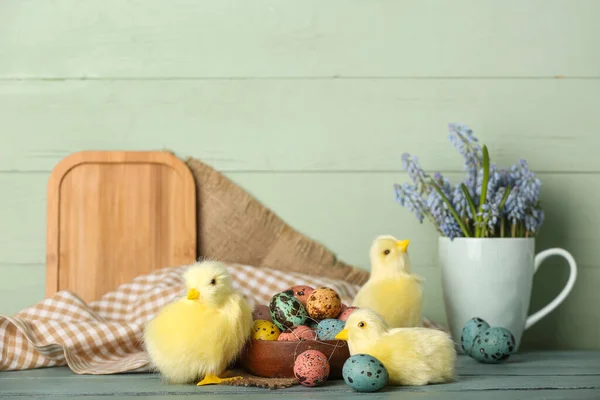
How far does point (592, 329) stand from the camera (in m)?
1.29

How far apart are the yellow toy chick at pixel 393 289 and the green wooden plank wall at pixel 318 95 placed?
0.27 metres

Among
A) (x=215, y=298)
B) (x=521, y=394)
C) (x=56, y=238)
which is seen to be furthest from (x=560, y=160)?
(x=56, y=238)

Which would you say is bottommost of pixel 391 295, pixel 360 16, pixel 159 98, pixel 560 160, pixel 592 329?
pixel 592 329

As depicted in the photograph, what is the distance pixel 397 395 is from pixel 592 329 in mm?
682

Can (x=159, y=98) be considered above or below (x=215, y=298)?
above

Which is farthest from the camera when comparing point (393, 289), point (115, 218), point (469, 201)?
point (115, 218)

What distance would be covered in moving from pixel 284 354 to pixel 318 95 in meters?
0.61

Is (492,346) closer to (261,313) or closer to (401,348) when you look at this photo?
(401,348)

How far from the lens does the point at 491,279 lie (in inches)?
42.4

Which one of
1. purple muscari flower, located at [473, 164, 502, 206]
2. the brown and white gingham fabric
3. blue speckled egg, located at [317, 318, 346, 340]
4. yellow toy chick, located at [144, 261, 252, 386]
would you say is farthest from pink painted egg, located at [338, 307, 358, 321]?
purple muscari flower, located at [473, 164, 502, 206]

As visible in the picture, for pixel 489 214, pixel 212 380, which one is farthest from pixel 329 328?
pixel 489 214

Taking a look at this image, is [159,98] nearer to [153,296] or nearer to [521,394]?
[153,296]

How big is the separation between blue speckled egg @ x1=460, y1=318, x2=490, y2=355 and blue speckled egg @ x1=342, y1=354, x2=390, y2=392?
25cm

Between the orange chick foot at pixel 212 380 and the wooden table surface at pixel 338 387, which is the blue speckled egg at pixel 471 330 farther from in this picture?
the orange chick foot at pixel 212 380
